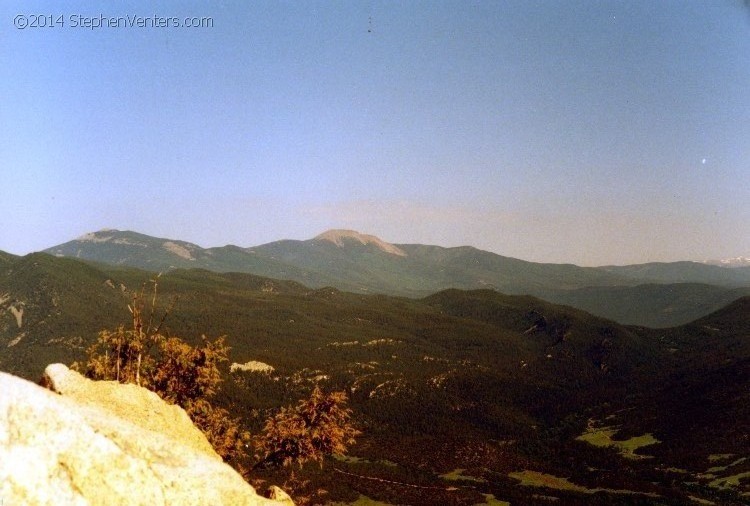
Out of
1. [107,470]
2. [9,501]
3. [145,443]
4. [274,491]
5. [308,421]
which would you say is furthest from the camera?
[308,421]

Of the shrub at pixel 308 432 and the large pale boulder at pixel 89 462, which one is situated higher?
the large pale boulder at pixel 89 462

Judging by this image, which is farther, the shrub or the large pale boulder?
the shrub

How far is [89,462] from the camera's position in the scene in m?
13.3

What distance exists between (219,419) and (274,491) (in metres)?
21.0

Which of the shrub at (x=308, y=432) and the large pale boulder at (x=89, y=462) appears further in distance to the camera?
the shrub at (x=308, y=432)

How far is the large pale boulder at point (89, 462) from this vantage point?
39.9ft

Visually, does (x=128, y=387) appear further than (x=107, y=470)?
Yes

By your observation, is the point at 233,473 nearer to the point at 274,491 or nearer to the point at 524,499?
the point at 274,491

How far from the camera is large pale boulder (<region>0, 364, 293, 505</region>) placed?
12164 mm

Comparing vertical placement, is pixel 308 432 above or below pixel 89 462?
below

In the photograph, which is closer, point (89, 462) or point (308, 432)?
point (89, 462)

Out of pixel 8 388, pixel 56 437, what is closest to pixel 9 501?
pixel 56 437

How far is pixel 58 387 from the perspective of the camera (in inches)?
837

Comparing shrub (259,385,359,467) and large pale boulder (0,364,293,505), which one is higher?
large pale boulder (0,364,293,505)
